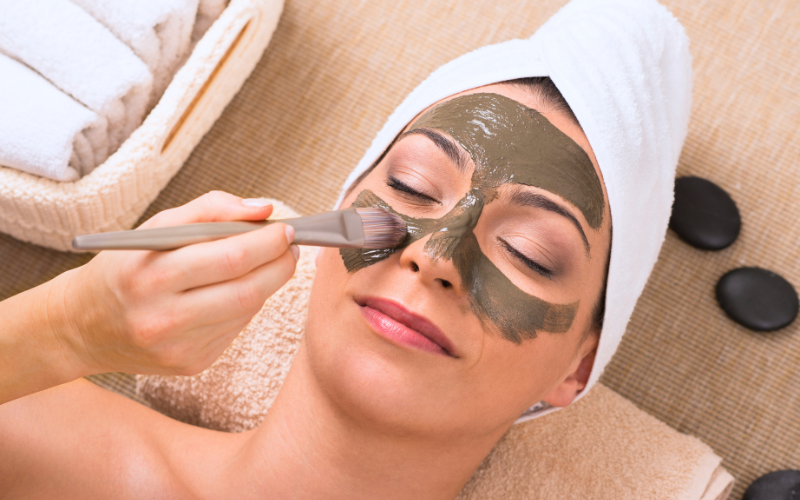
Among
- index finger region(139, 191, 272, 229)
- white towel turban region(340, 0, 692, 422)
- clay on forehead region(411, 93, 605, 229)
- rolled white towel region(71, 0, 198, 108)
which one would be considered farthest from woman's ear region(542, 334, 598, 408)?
rolled white towel region(71, 0, 198, 108)

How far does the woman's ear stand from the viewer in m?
1.11

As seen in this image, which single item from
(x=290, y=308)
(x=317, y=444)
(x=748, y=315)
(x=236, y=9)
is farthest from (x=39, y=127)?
(x=748, y=315)

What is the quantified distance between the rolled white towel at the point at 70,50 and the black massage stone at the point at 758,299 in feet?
4.84

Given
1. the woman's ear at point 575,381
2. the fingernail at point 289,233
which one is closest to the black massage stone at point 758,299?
the woman's ear at point 575,381

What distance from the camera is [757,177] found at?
5.11 feet

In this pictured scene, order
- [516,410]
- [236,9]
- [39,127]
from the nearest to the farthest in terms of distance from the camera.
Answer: [516,410] → [39,127] → [236,9]

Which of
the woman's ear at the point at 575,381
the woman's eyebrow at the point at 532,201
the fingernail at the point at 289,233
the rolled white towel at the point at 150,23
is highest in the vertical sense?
the rolled white towel at the point at 150,23

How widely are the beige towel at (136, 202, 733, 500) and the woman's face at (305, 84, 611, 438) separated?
0.27 meters

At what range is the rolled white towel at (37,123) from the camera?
48.9 inches

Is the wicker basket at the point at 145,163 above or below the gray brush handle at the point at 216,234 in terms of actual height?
below

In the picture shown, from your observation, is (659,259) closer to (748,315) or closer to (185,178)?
(748,315)

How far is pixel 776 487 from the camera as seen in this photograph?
53.0 inches

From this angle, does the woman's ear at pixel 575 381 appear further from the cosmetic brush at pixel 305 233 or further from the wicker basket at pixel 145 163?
the wicker basket at pixel 145 163

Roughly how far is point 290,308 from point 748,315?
1092mm
